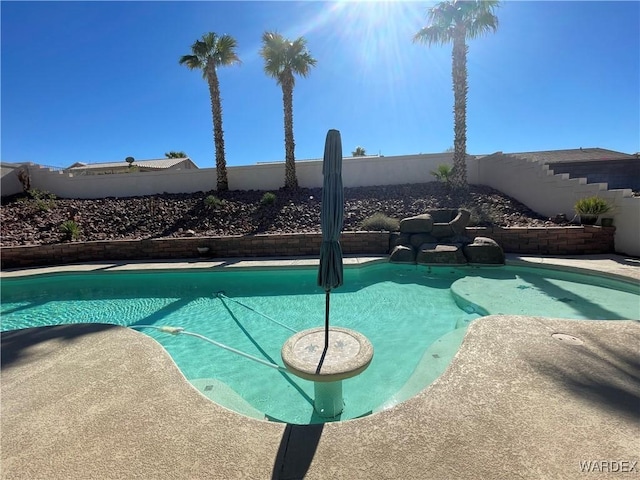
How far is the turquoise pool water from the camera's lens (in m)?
3.84

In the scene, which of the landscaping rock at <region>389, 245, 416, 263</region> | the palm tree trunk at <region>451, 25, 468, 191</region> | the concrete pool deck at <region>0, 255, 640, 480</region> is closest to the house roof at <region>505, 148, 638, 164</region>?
the palm tree trunk at <region>451, 25, 468, 191</region>

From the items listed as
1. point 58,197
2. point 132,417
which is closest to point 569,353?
point 132,417

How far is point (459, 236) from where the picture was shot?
9250 mm

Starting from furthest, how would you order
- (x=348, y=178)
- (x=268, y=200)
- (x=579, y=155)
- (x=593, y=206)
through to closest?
(x=579, y=155)
(x=348, y=178)
(x=268, y=200)
(x=593, y=206)

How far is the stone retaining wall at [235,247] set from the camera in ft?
30.1

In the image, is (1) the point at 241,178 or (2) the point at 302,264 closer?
(2) the point at 302,264

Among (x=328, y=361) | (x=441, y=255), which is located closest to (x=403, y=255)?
(x=441, y=255)

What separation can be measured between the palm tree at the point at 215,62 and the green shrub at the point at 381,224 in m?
8.14

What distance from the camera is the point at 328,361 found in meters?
2.99

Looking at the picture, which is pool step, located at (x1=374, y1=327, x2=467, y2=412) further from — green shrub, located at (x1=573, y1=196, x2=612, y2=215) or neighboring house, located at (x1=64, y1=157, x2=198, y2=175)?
neighboring house, located at (x1=64, y1=157, x2=198, y2=175)

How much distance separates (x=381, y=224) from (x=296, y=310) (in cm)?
525

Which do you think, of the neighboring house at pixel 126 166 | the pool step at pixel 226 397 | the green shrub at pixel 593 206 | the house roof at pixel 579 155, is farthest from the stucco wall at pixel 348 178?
the pool step at pixel 226 397

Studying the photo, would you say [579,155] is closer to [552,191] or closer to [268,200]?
[552,191]

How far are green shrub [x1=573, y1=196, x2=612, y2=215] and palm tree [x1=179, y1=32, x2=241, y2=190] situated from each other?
1420 centimetres
